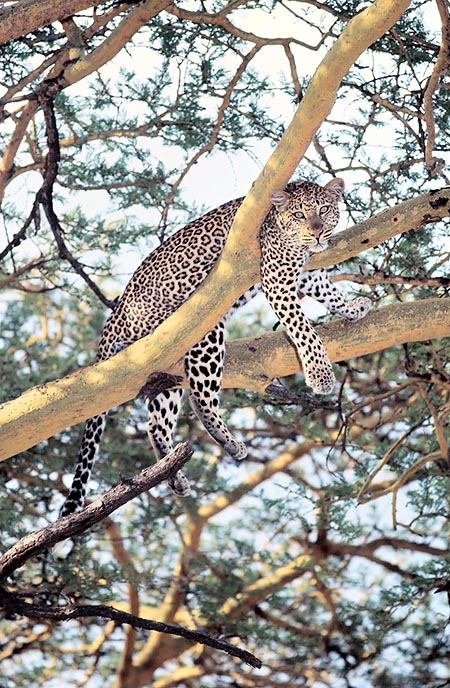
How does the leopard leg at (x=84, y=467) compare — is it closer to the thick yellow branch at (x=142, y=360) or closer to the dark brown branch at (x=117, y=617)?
the thick yellow branch at (x=142, y=360)

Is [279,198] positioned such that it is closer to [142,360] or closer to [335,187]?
[335,187]

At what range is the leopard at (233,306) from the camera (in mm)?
5594

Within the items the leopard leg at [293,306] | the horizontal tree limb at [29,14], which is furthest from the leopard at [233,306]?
the horizontal tree limb at [29,14]

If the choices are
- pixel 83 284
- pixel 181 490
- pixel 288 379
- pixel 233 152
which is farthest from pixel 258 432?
pixel 181 490

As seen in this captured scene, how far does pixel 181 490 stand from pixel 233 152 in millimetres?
2275

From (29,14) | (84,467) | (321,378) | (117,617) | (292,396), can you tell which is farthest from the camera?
(84,467)

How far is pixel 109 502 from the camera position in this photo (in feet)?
14.6

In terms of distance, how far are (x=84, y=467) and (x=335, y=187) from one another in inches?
71.6

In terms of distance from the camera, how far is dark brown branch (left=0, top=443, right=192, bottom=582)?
14.5 feet

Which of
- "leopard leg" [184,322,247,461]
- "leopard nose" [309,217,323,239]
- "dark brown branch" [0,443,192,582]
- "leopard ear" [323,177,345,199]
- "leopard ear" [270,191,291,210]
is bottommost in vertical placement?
"dark brown branch" [0,443,192,582]

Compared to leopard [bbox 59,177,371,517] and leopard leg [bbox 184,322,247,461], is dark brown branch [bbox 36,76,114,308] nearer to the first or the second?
leopard [bbox 59,177,371,517]

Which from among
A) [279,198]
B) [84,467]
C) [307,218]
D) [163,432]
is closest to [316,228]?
[307,218]

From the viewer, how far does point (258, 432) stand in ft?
36.4

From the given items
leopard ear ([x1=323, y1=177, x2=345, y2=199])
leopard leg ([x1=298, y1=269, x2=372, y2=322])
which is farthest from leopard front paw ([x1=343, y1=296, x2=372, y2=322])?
leopard ear ([x1=323, y1=177, x2=345, y2=199])
